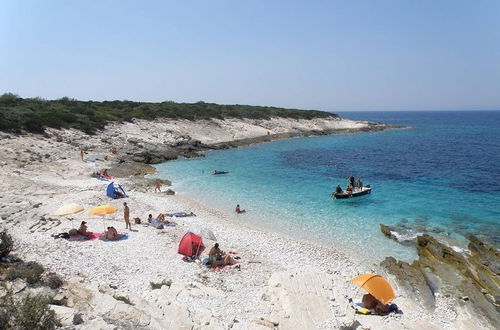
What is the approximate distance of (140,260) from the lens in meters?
15.4

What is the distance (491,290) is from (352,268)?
564cm

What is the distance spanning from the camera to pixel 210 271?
50.0 feet

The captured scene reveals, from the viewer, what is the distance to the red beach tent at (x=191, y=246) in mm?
16812

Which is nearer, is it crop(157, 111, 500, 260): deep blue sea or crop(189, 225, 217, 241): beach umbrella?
crop(189, 225, 217, 241): beach umbrella

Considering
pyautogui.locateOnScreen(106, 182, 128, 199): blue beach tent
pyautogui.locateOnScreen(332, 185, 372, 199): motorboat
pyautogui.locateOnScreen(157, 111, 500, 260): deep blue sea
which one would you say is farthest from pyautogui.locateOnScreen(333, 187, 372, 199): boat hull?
pyautogui.locateOnScreen(106, 182, 128, 199): blue beach tent

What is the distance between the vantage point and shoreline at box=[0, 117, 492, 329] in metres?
12.0

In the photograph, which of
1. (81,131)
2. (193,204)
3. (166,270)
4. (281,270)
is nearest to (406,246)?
(281,270)

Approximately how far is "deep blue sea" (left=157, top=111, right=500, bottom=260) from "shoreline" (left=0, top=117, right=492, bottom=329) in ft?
11.1

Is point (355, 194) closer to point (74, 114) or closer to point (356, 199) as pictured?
point (356, 199)

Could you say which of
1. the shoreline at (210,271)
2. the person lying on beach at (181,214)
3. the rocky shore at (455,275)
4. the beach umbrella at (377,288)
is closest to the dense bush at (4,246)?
the shoreline at (210,271)

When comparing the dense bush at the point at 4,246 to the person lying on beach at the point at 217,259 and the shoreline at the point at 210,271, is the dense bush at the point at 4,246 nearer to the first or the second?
the shoreline at the point at 210,271

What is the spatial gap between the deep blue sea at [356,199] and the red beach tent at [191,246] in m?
6.89

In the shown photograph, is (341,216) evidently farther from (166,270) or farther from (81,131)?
(81,131)

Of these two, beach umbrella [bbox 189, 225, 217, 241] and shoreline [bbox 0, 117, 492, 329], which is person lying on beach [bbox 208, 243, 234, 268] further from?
beach umbrella [bbox 189, 225, 217, 241]
